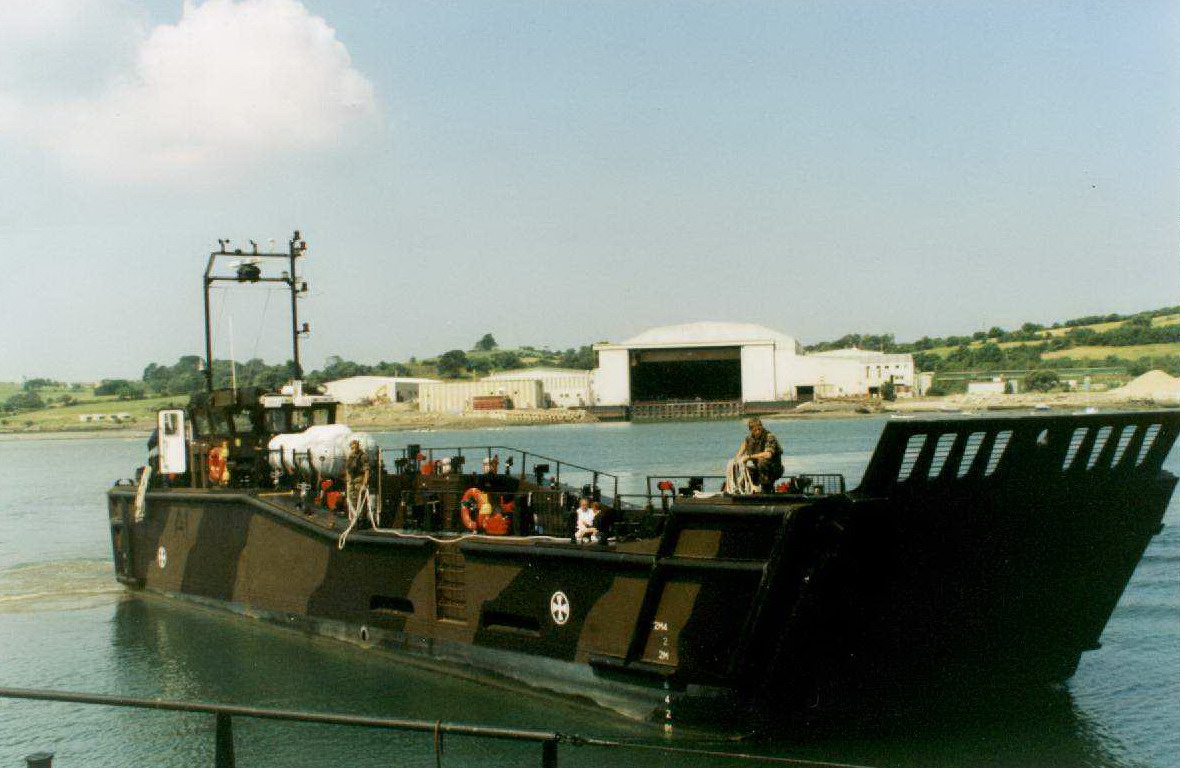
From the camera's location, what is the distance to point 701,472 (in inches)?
1652

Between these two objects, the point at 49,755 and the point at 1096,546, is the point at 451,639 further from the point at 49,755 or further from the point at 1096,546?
the point at 49,755

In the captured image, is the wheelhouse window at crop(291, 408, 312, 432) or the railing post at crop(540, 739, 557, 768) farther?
the wheelhouse window at crop(291, 408, 312, 432)

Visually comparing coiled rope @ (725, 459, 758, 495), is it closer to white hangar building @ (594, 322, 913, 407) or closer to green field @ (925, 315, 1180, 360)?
white hangar building @ (594, 322, 913, 407)

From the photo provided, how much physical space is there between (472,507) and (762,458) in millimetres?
4686

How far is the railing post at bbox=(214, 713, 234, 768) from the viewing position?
4.48 metres

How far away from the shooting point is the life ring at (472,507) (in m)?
13.1

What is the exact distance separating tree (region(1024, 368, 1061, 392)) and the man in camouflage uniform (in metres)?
85.6

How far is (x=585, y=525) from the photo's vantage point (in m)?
11.4

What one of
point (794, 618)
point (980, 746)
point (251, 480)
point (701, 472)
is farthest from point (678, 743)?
point (701, 472)

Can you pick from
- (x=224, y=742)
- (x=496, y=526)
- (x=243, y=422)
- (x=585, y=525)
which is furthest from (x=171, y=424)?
(x=224, y=742)

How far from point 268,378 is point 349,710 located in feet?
152

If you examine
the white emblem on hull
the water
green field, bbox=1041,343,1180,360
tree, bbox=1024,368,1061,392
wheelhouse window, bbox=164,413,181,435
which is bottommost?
the water

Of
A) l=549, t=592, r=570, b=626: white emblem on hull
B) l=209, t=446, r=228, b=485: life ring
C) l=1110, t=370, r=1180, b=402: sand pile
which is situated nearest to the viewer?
l=549, t=592, r=570, b=626: white emblem on hull

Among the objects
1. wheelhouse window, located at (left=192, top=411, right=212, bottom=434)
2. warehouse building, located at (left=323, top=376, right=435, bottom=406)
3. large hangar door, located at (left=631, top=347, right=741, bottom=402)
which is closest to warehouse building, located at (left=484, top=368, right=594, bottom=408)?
warehouse building, located at (left=323, top=376, right=435, bottom=406)
